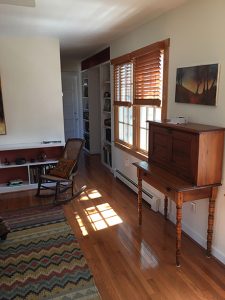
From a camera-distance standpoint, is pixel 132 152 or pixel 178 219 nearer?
pixel 178 219

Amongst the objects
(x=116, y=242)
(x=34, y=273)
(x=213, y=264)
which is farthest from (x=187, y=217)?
(x=34, y=273)

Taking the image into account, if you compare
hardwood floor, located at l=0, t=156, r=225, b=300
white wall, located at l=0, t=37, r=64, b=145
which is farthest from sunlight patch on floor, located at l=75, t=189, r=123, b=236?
white wall, located at l=0, t=37, r=64, b=145

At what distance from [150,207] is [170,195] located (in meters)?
1.30

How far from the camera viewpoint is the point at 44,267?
2.33 metres

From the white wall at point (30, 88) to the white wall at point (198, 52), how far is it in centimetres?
183

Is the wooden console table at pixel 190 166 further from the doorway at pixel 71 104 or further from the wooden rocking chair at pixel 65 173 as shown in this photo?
the doorway at pixel 71 104

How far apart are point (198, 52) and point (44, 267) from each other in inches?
99.2

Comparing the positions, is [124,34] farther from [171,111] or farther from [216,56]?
[216,56]

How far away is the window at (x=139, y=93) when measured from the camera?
10.1ft

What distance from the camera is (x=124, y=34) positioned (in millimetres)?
3879

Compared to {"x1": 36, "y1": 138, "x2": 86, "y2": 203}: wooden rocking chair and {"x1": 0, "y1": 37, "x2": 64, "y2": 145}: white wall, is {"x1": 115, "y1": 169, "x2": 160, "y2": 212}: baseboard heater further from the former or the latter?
{"x1": 0, "y1": 37, "x2": 64, "y2": 145}: white wall

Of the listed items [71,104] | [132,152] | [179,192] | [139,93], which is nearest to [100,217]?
[132,152]

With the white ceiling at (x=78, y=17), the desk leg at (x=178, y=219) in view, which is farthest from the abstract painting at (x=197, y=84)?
the desk leg at (x=178, y=219)

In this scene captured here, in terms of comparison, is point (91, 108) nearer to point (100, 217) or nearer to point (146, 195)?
point (146, 195)
